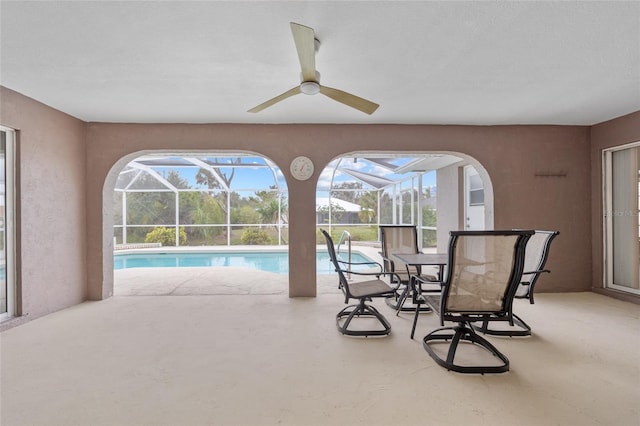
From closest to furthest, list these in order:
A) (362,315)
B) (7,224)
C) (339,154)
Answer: (7,224) → (362,315) → (339,154)

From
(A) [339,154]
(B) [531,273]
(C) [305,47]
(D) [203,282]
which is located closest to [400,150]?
(A) [339,154]

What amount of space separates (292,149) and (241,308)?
7.19 feet

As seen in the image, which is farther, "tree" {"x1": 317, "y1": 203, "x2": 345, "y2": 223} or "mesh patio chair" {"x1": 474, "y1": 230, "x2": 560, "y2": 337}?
"tree" {"x1": 317, "y1": 203, "x2": 345, "y2": 223}

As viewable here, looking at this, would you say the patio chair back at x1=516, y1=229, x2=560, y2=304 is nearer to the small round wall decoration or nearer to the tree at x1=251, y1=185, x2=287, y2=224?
the small round wall decoration

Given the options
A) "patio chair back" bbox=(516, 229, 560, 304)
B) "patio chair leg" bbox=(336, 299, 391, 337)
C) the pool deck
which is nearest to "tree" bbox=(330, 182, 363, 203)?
the pool deck

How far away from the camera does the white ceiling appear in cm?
181

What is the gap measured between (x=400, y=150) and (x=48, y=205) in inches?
174

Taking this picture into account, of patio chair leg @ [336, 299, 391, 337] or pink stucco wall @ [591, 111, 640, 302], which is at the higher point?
pink stucco wall @ [591, 111, 640, 302]

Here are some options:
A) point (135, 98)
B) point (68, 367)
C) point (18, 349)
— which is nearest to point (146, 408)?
point (68, 367)

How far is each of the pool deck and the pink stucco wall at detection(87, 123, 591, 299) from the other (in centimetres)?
50

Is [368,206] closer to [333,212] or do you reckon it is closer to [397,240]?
[333,212]

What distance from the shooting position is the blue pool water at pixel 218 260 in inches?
306

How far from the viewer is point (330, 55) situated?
228 cm

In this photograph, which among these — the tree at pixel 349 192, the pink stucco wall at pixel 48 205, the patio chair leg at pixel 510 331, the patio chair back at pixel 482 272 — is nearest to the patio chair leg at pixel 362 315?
the patio chair back at pixel 482 272
